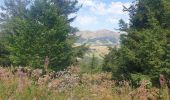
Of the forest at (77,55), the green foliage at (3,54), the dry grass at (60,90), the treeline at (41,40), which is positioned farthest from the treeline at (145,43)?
the dry grass at (60,90)

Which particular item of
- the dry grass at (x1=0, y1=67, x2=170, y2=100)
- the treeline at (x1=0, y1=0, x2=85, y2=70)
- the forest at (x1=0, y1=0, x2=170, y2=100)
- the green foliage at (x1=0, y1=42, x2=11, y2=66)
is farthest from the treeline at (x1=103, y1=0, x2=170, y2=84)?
the dry grass at (x1=0, y1=67, x2=170, y2=100)

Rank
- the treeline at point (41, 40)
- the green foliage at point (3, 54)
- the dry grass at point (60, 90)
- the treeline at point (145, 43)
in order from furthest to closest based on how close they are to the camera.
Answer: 1. the green foliage at point (3, 54)
2. the treeline at point (41, 40)
3. the treeline at point (145, 43)
4. the dry grass at point (60, 90)

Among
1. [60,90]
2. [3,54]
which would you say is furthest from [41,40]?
[60,90]

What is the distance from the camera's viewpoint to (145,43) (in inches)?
947

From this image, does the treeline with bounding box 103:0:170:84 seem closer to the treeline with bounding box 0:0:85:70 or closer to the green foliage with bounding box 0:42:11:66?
the treeline with bounding box 0:0:85:70

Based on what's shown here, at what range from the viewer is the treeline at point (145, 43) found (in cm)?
2288

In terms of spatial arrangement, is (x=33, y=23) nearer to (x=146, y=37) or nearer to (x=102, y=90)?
(x=146, y=37)

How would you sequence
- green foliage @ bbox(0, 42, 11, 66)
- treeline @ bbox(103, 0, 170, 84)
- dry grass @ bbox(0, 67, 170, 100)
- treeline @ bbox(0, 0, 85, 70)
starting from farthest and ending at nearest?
green foliage @ bbox(0, 42, 11, 66)
treeline @ bbox(0, 0, 85, 70)
treeline @ bbox(103, 0, 170, 84)
dry grass @ bbox(0, 67, 170, 100)

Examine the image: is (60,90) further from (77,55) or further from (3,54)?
(77,55)

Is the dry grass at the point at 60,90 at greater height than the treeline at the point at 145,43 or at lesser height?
lesser

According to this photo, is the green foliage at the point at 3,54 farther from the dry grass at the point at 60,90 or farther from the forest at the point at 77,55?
the dry grass at the point at 60,90

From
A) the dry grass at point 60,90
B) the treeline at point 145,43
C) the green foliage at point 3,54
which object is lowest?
the dry grass at point 60,90

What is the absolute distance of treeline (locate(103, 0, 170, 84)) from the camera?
75.0 ft

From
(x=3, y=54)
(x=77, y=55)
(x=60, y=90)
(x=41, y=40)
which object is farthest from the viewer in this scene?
(x=77, y=55)
